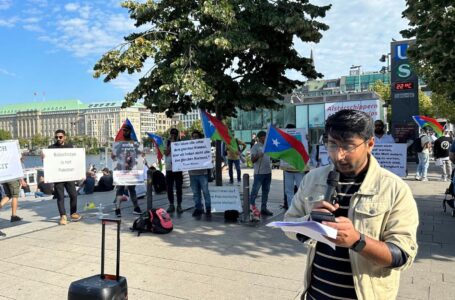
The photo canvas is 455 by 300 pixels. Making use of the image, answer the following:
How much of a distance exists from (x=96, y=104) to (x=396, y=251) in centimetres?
15829

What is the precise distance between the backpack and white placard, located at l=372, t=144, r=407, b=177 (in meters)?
4.21

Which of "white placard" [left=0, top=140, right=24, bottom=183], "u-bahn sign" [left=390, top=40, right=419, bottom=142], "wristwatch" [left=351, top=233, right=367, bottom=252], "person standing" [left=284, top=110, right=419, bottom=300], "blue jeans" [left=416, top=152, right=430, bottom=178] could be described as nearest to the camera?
"wristwatch" [left=351, top=233, right=367, bottom=252]

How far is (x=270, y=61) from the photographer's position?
9156 mm

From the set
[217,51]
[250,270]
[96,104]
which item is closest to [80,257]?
[250,270]

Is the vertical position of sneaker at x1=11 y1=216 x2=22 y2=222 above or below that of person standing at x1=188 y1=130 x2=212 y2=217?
below

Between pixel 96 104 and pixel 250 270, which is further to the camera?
pixel 96 104

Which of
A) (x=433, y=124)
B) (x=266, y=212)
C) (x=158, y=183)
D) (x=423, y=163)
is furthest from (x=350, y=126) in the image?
(x=423, y=163)

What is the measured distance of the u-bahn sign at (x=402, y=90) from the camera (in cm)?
2212

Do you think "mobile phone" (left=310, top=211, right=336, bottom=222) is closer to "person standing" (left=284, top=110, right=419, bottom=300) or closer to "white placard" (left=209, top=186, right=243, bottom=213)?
"person standing" (left=284, top=110, right=419, bottom=300)

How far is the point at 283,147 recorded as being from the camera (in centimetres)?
841

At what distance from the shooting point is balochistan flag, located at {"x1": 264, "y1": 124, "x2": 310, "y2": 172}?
8375 mm

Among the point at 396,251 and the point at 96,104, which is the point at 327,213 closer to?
the point at 396,251

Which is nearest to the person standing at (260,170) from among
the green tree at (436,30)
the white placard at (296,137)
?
the white placard at (296,137)

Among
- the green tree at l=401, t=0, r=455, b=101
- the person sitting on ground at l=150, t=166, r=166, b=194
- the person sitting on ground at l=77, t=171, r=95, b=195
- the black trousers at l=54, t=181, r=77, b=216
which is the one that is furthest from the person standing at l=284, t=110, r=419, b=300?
the person sitting on ground at l=77, t=171, r=95, b=195
